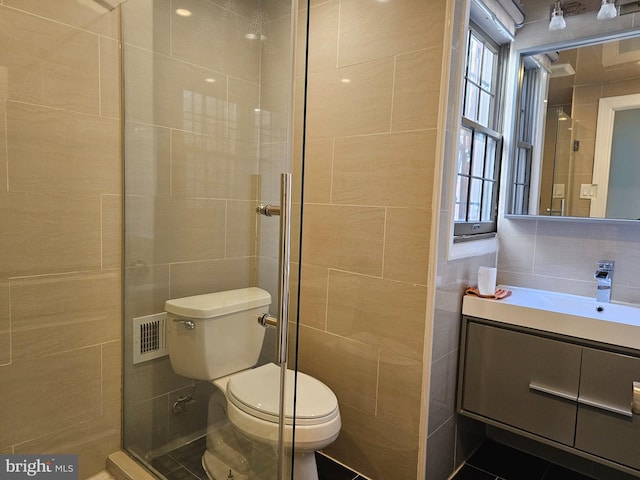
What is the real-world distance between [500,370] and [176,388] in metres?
A: 1.33

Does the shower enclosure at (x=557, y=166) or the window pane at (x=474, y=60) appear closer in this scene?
the window pane at (x=474, y=60)

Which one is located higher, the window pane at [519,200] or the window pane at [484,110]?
the window pane at [484,110]

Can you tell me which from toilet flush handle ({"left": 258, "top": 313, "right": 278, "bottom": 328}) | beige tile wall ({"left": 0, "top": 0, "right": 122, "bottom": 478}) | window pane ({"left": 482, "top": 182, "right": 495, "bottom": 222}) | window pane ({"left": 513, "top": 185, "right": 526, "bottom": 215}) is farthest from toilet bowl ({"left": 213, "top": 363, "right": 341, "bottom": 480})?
window pane ({"left": 513, "top": 185, "right": 526, "bottom": 215})

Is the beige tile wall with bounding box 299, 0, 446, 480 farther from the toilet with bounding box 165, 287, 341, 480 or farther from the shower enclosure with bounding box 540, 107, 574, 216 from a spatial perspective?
the shower enclosure with bounding box 540, 107, 574, 216

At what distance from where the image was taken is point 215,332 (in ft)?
4.33

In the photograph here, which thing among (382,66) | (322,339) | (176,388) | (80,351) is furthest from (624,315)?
(80,351)

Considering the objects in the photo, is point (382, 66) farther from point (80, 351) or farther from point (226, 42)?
point (80, 351)

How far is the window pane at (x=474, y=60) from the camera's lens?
1.84 metres

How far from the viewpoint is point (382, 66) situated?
1736 millimetres

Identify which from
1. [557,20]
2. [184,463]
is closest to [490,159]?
[557,20]

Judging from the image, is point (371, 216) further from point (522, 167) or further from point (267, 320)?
point (522, 167)

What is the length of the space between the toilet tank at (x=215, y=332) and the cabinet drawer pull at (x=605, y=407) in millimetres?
1292

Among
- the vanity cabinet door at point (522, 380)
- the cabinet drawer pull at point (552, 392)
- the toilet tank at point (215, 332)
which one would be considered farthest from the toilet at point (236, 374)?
the cabinet drawer pull at point (552, 392)

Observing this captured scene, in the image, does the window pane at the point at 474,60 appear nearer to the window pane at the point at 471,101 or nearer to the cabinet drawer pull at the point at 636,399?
the window pane at the point at 471,101
